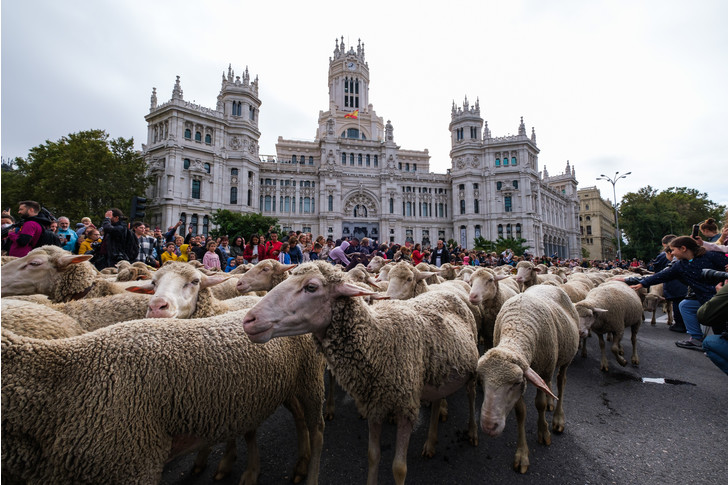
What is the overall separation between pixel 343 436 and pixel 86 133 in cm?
4048

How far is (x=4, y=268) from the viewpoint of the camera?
11.8 feet

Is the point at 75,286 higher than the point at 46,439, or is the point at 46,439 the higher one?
the point at 75,286

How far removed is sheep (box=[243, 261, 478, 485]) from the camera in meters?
2.48

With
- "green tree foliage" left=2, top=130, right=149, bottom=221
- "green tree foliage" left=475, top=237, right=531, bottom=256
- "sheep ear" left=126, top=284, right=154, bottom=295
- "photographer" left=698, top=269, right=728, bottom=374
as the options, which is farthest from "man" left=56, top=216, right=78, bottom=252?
"green tree foliage" left=475, top=237, right=531, bottom=256

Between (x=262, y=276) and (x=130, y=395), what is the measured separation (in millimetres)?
3072

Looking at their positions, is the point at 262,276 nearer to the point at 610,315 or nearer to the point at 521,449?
the point at 521,449

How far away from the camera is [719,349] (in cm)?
344

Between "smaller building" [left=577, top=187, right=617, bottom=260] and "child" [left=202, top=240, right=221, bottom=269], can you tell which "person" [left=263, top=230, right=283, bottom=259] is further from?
"smaller building" [left=577, top=187, right=617, bottom=260]

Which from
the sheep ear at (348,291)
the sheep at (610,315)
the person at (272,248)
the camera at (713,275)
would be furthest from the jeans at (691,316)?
the person at (272,248)

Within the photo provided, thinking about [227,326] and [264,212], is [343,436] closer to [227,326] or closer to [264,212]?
[227,326]

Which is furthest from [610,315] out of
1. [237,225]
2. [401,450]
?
[237,225]

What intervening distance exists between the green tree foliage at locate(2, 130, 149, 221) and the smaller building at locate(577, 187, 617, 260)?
90678 millimetres

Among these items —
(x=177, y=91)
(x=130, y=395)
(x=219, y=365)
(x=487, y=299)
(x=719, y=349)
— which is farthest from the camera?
(x=177, y=91)

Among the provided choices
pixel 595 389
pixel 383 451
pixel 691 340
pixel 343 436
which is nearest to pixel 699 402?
pixel 595 389
